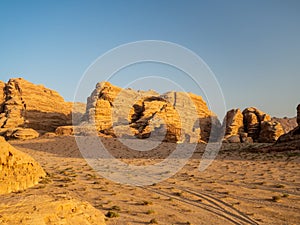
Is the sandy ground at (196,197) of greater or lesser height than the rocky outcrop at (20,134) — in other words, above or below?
below

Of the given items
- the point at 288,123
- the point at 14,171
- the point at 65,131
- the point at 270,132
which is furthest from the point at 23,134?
the point at 288,123

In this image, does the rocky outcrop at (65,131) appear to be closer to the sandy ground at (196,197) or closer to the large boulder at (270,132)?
the sandy ground at (196,197)

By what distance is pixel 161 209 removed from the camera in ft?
37.2

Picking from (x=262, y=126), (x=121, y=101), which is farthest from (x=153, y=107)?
(x=262, y=126)

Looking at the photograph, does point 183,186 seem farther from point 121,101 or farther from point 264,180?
point 121,101

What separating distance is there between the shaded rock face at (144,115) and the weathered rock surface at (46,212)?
46650 mm

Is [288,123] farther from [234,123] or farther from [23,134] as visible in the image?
[23,134]

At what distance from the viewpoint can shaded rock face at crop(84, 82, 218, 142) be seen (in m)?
55.8

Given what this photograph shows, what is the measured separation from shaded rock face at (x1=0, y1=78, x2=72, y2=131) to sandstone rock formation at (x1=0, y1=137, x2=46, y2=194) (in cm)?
5205

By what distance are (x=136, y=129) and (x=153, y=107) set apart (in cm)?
894

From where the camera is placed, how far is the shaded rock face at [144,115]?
55800 millimetres

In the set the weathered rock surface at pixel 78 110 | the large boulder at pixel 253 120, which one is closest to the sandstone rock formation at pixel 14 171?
the weathered rock surface at pixel 78 110

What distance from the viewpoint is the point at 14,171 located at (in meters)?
13.6

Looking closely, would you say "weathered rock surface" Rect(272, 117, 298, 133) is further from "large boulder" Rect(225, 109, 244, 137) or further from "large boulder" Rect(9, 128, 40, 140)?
"large boulder" Rect(9, 128, 40, 140)
